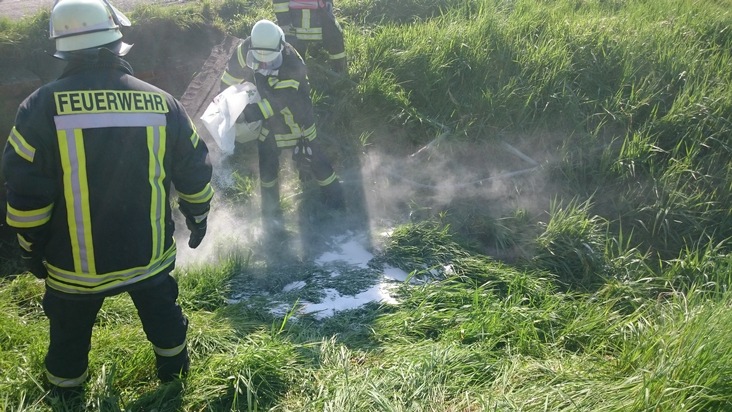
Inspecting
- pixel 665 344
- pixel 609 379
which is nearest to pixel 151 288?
pixel 609 379

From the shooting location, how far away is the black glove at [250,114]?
5.26 metres

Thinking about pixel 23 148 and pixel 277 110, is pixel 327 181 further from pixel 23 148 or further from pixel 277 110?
pixel 23 148

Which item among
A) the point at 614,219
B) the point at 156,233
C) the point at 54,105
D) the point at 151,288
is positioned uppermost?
the point at 54,105

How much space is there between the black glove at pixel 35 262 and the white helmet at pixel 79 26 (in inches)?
39.5

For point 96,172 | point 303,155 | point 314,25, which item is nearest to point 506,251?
point 303,155

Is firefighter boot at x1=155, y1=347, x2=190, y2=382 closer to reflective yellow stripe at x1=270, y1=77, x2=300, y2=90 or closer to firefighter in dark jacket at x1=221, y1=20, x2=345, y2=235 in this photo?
firefighter in dark jacket at x1=221, y1=20, x2=345, y2=235

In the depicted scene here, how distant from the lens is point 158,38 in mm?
6980

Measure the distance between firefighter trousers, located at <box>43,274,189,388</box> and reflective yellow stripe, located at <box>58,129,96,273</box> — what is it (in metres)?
0.25

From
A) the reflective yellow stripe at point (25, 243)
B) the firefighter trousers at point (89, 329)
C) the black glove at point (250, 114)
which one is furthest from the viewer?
the black glove at point (250, 114)

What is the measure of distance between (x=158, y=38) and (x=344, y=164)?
279 cm

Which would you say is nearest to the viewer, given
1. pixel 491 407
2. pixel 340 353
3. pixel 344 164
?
pixel 491 407

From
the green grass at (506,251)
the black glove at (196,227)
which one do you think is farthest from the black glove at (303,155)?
the black glove at (196,227)

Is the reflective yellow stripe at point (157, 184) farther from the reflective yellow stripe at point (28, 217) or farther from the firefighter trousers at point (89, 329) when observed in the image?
the reflective yellow stripe at point (28, 217)

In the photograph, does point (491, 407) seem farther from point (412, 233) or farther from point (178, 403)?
point (412, 233)
